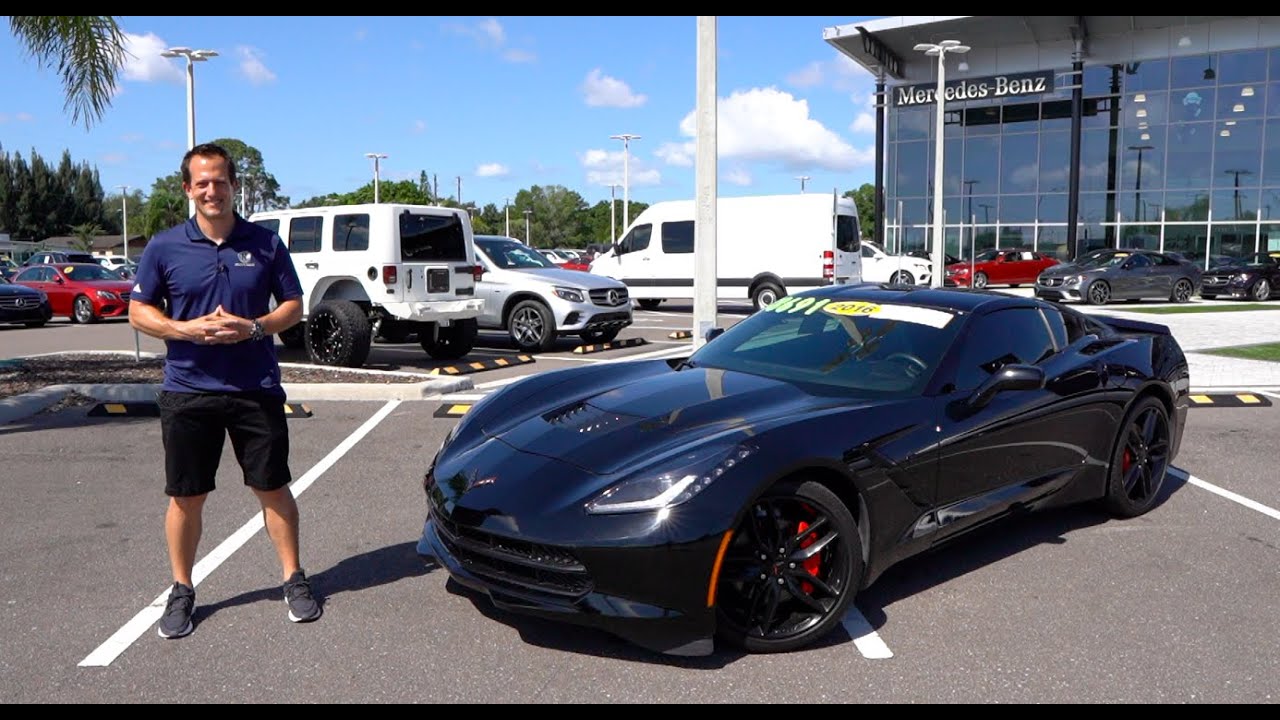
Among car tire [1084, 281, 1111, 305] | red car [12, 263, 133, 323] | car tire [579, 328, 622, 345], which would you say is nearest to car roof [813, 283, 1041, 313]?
car tire [579, 328, 622, 345]

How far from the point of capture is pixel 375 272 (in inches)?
460

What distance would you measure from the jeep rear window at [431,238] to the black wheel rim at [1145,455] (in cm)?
830

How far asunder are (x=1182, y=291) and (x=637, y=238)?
14275 millimetres

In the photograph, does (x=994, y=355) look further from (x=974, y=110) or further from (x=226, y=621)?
(x=974, y=110)

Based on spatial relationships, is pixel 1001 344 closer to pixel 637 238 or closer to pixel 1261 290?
pixel 637 238

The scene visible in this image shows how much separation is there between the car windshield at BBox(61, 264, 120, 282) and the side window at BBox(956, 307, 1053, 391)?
21113mm

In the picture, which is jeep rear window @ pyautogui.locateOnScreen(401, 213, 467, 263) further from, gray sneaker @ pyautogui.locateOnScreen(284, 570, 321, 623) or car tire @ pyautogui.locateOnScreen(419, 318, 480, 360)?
gray sneaker @ pyautogui.locateOnScreen(284, 570, 321, 623)

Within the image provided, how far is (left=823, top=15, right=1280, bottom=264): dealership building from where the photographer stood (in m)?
37.0

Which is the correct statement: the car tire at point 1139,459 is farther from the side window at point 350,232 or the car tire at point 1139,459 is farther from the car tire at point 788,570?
the side window at point 350,232
